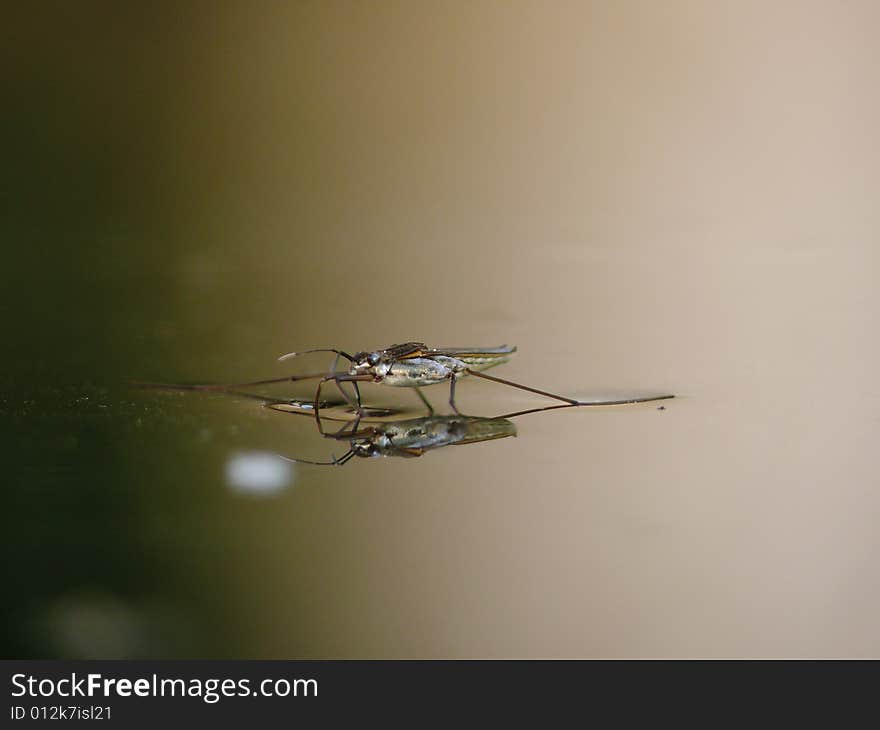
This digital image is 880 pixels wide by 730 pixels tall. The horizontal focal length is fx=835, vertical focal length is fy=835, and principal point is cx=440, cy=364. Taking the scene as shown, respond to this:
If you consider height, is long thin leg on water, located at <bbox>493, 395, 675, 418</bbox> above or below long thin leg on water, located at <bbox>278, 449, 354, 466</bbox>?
above

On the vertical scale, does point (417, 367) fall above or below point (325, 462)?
above

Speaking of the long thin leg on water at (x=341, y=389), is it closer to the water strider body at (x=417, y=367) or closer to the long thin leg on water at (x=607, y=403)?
the water strider body at (x=417, y=367)

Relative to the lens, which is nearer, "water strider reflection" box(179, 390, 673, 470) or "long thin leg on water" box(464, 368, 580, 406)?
"water strider reflection" box(179, 390, 673, 470)

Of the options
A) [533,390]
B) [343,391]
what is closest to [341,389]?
[343,391]

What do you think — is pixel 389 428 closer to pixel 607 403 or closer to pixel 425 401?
pixel 425 401

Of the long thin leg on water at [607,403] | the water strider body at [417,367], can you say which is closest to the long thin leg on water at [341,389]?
the water strider body at [417,367]

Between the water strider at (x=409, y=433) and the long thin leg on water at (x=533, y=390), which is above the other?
the long thin leg on water at (x=533, y=390)

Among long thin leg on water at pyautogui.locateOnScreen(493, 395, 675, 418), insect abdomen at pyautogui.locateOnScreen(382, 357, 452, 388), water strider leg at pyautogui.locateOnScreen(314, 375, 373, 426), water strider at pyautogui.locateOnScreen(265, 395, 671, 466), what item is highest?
insect abdomen at pyautogui.locateOnScreen(382, 357, 452, 388)

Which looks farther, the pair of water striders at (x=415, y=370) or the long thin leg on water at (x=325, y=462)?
the pair of water striders at (x=415, y=370)

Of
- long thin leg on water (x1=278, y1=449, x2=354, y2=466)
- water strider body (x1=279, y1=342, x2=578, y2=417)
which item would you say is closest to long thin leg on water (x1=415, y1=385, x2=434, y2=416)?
water strider body (x1=279, y1=342, x2=578, y2=417)

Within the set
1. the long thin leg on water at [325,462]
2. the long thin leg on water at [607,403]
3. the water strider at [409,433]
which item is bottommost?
the long thin leg on water at [325,462]

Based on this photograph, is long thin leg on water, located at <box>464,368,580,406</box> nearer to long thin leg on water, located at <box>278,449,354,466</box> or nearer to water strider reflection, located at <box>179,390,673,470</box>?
water strider reflection, located at <box>179,390,673,470</box>

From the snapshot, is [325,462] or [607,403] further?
[607,403]
